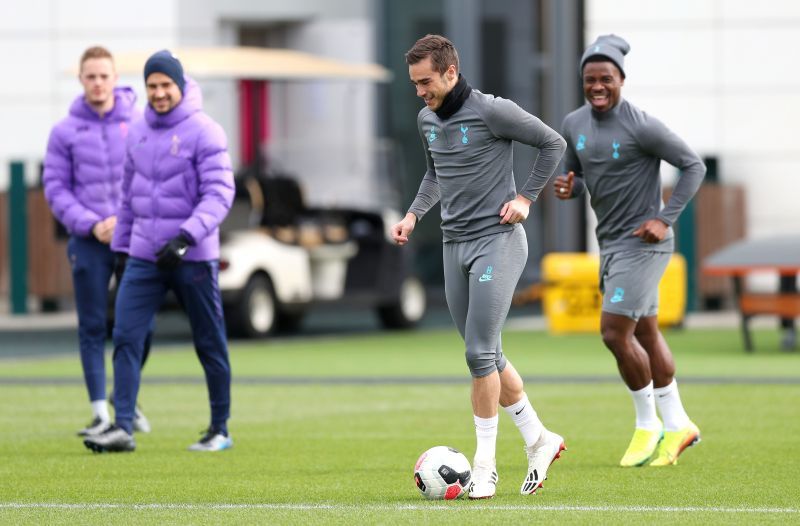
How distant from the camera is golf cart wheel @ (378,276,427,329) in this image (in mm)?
21344

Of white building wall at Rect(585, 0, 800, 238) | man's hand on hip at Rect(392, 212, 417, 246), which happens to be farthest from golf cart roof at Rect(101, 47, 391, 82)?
man's hand on hip at Rect(392, 212, 417, 246)

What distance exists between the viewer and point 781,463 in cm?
920

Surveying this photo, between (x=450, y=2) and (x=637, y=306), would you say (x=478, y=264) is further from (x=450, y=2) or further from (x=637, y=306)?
(x=450, y=2)

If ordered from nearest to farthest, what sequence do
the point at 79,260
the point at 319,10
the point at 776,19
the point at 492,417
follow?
the point at 492,417 → the point at 79,260 → the point at 776,19 → the point at 319,10

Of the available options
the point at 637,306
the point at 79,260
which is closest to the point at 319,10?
the point at 79,260

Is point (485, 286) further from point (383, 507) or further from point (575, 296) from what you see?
point (575, 296)

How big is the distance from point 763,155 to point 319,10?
6731 millimetres

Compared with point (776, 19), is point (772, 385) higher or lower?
lower

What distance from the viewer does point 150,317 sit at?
1017 cm

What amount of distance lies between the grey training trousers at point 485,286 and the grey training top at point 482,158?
55 mm

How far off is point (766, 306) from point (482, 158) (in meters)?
9.34

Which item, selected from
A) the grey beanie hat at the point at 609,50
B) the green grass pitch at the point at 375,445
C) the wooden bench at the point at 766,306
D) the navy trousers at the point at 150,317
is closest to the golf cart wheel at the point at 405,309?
the green grass pitch at the point at 375,445

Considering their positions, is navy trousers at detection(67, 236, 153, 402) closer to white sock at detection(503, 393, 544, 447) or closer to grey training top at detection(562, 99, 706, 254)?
grey training top at detection(562, 99, 706, 254)

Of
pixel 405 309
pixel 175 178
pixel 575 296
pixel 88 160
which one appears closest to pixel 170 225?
pixel 175 178
